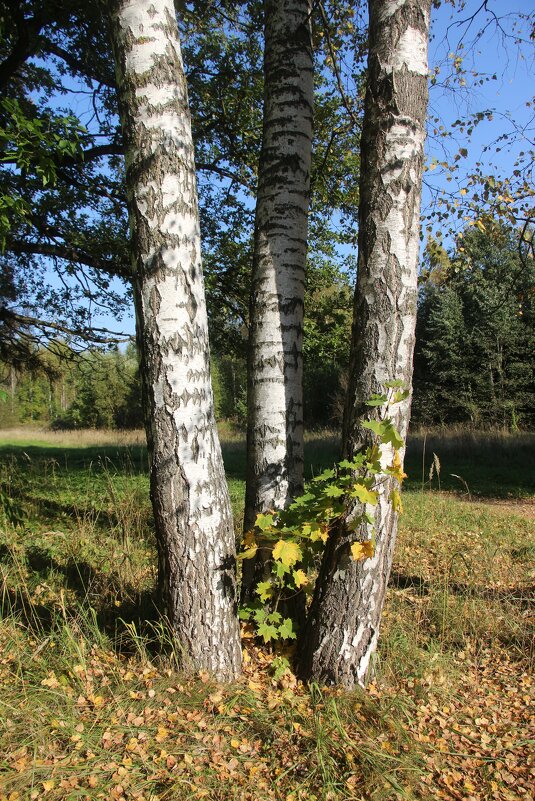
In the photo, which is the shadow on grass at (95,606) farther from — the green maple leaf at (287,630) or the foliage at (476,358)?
the foliage at (476,358)

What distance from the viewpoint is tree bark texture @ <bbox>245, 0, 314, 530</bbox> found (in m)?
3.09

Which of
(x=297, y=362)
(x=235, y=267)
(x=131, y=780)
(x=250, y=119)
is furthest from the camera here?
(x=235, y=267)

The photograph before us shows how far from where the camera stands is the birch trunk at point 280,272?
10.1ft

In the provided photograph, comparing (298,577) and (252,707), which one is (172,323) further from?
(252,707)

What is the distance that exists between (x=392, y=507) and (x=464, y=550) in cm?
326

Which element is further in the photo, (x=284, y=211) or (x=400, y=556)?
(x=400, y=556)

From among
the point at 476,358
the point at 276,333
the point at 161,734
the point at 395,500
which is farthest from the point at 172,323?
the point at 476,358

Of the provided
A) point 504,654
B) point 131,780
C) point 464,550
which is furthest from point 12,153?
point 464,550

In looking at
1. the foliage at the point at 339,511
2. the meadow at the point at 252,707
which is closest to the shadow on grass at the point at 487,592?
the meadow at the point at 252,707

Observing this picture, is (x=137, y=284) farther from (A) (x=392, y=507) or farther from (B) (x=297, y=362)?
(A) (x=392, y=507)

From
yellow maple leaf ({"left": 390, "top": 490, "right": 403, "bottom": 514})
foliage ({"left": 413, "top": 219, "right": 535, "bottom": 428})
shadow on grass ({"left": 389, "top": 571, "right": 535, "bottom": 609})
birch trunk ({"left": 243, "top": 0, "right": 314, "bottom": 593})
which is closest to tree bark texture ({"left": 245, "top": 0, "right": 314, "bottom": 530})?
birch trunk ({"left": 243, "top": 0, "right": 314, "bottom": 593})

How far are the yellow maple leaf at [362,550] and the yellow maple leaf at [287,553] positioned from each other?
26cm

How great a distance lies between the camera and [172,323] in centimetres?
252

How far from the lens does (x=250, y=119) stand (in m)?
7.97
